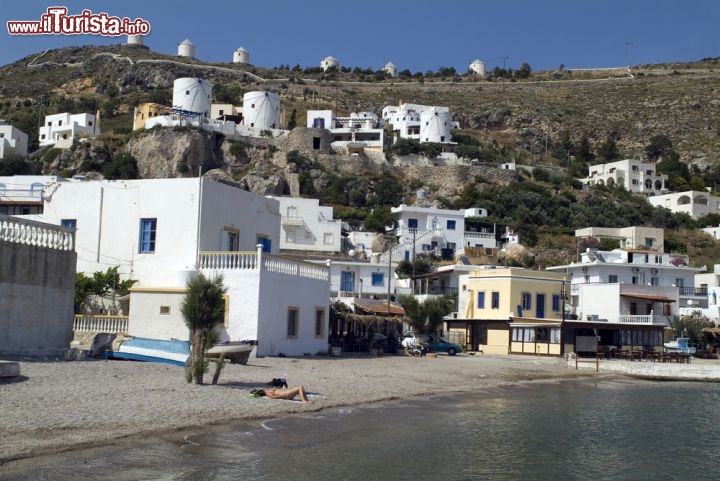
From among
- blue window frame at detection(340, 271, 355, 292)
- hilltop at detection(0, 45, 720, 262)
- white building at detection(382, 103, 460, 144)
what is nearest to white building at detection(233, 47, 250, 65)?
hilltop at detection(0, 45, 720, 262)

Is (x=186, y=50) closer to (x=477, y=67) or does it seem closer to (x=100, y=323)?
(x=477, y=67)

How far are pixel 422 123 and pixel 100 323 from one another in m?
90.5

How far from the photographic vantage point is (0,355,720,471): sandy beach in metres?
15.0

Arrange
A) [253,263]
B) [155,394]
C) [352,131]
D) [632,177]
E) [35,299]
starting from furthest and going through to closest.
A: 1. [632,177]
2. [352,131]
3. [253,263]
4. [35,299]
5. [155,394]

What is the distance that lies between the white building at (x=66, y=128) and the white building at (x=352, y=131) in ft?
104

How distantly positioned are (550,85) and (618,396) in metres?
→ 139

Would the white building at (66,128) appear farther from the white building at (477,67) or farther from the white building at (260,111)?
the white building at (477,67)

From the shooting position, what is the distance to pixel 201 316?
2206cm

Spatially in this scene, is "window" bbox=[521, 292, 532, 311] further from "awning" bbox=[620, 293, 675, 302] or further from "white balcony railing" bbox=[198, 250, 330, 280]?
"white balcony railing" bbox=[198, 250, 330, 280]

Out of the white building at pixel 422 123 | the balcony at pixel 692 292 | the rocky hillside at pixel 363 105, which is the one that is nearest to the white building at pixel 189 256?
the balcony at pixel 692 292

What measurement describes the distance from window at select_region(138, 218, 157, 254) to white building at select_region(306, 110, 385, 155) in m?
74.4

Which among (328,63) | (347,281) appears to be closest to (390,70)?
(328,63)

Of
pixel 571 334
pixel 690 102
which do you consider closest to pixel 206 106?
pixel 571 334

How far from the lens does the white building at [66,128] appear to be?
111m
